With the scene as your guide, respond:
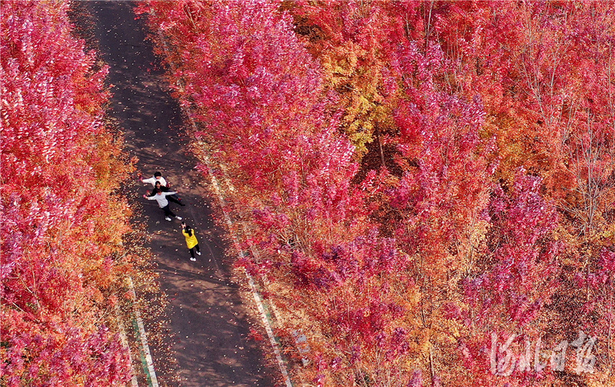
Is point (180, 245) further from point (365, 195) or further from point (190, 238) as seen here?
point (365, 195)

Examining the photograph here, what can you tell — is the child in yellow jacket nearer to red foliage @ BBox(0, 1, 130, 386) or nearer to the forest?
the forest

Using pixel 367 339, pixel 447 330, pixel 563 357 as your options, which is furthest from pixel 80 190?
pixel 563 357

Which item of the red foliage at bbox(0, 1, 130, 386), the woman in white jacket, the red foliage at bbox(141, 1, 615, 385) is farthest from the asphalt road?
the red foliage at bbox(0, 1, 130, 386)

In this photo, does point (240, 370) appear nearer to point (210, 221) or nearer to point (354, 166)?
point (210, 221)

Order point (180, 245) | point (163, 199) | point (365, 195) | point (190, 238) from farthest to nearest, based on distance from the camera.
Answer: point (180, 245) < point (163, 199) < point (190, 238) < point (365, 195)

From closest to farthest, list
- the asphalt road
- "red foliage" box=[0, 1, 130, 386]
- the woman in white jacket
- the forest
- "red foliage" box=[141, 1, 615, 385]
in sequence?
"red foliage" box=[0, 1, 130, 386] < the forest < "red foliage" box=[141, 1, 615, 385] < the asphalt road < the woman in white jacket

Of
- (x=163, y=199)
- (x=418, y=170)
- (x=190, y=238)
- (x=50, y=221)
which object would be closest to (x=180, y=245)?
(x=190, y=238)

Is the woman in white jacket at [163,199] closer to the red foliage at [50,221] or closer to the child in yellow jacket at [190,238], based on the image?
the red foliage at [50,221]
